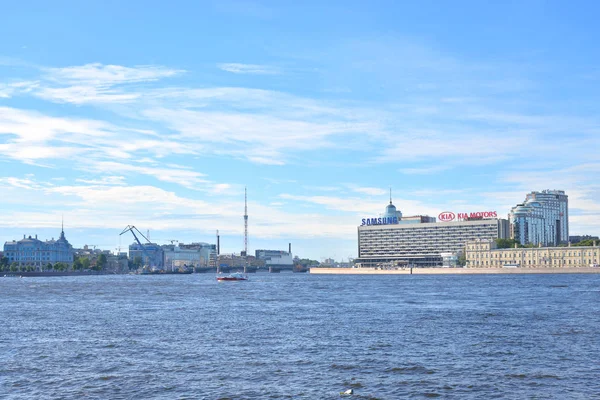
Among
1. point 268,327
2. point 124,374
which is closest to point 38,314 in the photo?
point 268,327

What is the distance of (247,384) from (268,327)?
19826 mm

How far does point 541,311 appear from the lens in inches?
2253

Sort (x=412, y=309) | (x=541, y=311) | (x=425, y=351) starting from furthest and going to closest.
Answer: (x=412, y=309)
(x=541, y=311)
(x=425, y=351)

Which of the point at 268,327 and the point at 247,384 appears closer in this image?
the point at 247,384

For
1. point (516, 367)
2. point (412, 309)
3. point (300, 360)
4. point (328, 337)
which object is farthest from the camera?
point (412, 309)

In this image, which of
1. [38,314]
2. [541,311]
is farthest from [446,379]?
[38,314]

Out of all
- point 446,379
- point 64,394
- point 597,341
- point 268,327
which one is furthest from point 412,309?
point 64,394

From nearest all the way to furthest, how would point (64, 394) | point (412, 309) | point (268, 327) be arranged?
point (64, 394), point (268, 327), point (412, 309)

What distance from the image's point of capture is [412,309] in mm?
61906

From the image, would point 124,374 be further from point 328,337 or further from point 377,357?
point 328,337

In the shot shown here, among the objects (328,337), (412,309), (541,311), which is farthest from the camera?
(412,309)

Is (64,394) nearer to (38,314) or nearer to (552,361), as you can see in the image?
(552,361)

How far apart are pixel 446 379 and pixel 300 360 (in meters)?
7.32

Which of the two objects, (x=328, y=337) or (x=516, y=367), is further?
(x=328, y=337)
